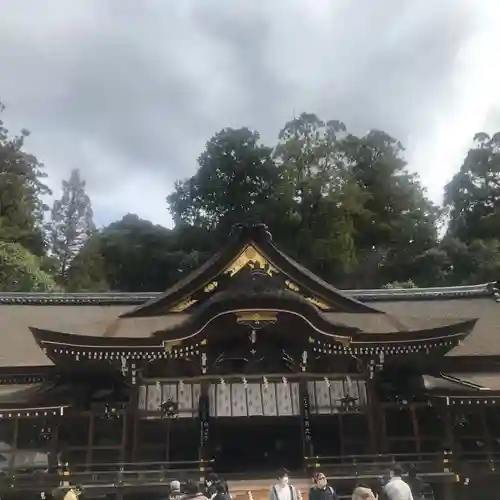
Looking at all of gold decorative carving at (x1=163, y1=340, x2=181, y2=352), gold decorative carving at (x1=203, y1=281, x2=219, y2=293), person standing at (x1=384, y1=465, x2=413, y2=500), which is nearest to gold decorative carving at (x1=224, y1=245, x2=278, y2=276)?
gold decorative carving at (x1=203, y1=281, x2=219, y2=293)

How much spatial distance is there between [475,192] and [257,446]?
37.2 m

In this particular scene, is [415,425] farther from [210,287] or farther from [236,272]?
[210,287]

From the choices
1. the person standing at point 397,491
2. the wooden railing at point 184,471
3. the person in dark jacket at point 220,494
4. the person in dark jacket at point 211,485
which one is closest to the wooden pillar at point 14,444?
the wooden railing at point 184,471

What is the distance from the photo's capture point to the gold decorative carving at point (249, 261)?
41.5 ft

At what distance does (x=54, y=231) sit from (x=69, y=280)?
12439 mm

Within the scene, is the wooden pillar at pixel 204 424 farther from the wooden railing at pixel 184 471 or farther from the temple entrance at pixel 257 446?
the temple entrance at pixel 257 446

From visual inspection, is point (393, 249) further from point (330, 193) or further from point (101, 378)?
point (101, 378)

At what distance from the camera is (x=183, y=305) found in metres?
12.9

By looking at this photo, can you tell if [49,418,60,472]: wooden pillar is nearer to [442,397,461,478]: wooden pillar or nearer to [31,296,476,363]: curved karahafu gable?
[31,296,476,363]: curved karahafu gable

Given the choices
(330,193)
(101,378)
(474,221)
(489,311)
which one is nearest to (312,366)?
(101,378)

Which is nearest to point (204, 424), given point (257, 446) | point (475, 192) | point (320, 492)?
point (257, 446)

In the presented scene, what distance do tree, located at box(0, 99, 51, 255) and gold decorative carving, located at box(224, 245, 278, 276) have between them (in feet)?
101

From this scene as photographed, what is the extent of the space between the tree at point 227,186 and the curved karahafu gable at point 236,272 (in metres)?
26.9

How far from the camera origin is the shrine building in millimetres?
10430
